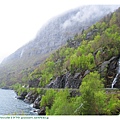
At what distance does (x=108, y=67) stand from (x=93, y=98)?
5.48 m

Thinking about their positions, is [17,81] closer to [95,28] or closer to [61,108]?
[95,28]

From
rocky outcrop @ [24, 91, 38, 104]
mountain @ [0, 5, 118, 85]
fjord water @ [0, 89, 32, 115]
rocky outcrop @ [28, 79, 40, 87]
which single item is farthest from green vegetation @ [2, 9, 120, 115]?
mountain @ [0, 5, 118, 85]

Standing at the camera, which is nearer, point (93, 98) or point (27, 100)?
point (93, 98)

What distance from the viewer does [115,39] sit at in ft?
37.2

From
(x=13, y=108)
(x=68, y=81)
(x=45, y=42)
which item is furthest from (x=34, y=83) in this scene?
(x=45, y=42)

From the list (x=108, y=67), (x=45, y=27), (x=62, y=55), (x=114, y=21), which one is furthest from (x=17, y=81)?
(x=45, y=27)

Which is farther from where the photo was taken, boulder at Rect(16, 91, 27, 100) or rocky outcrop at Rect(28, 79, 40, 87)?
rocky outcrop at Rect(28, 79, 40, 87)

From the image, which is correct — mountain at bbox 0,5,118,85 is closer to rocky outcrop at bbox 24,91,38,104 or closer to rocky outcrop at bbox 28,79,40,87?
rocky outcrop at bbox 28,79,40,87

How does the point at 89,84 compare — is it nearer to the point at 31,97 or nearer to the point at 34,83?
the point at 31,97

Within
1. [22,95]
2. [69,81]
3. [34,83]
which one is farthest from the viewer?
[34,83]

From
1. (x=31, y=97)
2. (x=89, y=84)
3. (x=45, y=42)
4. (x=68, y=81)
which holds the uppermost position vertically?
(x=89, y=84)

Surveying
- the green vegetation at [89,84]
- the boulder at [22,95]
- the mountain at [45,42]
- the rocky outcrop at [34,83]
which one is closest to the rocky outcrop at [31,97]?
the green vegetation at [89,84]

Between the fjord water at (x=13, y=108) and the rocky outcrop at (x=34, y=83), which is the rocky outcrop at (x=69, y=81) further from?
the rocky outcrop at (x=34, y=83)

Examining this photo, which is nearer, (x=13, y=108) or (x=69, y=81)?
(x=13, y=108)
